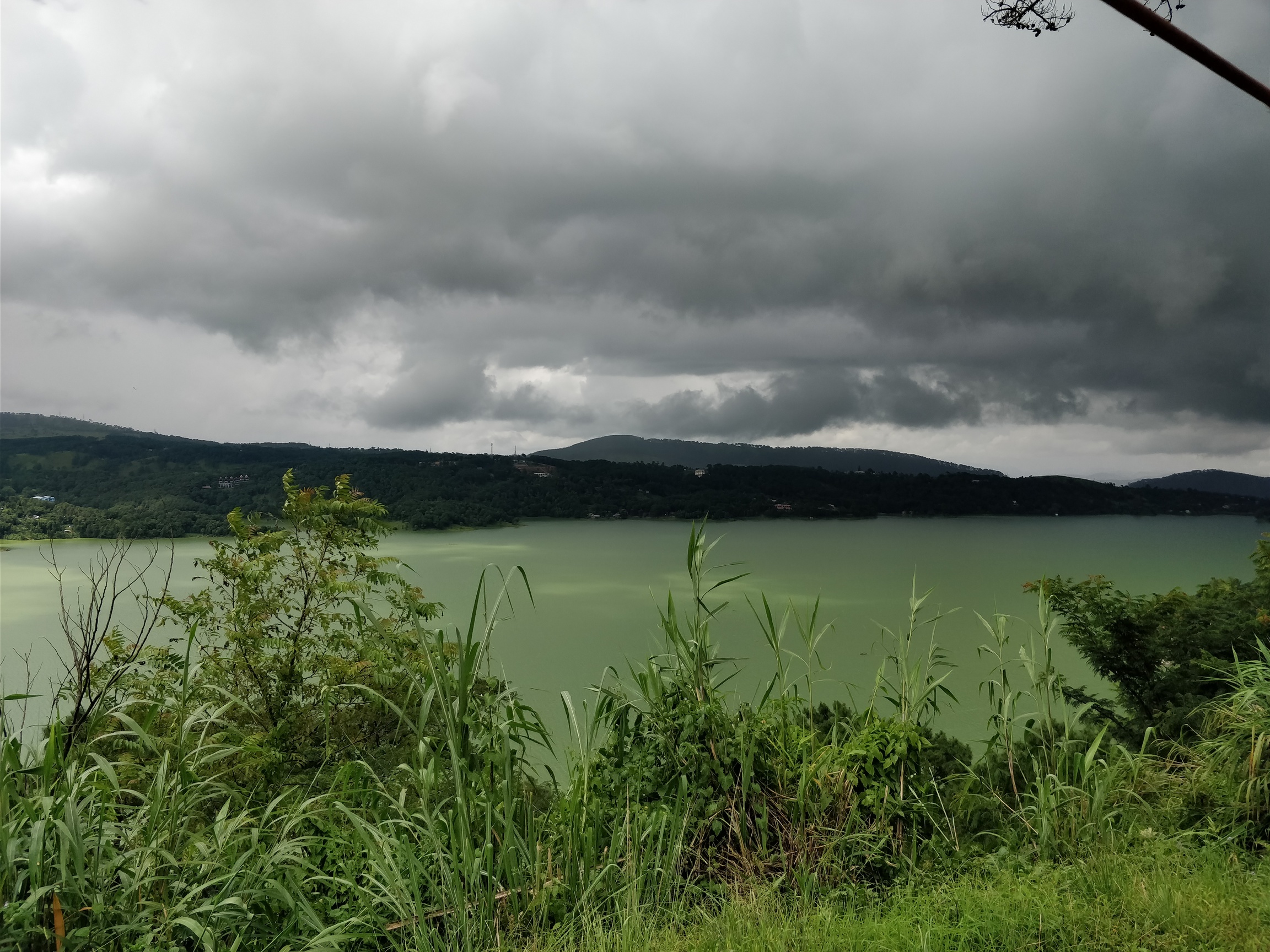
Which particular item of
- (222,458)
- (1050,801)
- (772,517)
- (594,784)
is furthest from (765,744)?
(772,517)

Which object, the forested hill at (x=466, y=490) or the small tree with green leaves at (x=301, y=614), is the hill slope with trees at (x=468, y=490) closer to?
the forested hill at (x=466, y=490)

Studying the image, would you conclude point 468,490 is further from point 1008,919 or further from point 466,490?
point 1008,919

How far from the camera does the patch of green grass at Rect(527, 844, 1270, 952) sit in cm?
170

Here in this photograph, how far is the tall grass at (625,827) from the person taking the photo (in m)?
1.71

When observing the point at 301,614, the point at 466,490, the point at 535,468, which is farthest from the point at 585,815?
the point at 535,468

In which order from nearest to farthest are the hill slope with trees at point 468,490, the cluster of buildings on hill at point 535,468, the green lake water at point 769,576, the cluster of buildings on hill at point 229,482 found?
the green lake water at point 769,576
the hill slope with trees at point 468,490
the cluster of buildings on hill at point 229,482
the cluster of buildings on hill at point 535,468

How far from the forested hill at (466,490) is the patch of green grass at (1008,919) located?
→ 2565 centimetres

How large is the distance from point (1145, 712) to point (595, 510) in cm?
4820

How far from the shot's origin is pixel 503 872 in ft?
6.41

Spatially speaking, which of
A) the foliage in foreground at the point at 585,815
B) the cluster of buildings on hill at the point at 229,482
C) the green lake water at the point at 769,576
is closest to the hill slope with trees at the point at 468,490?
the cluster of buildings on hill at the point at 229,482

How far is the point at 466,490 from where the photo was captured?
46.2 m

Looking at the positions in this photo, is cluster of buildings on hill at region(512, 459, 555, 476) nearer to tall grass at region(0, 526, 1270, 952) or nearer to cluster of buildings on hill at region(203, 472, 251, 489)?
cluster of buildings on hill at region(203, 472, 251, 489)

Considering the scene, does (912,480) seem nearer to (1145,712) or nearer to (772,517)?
(772,517)

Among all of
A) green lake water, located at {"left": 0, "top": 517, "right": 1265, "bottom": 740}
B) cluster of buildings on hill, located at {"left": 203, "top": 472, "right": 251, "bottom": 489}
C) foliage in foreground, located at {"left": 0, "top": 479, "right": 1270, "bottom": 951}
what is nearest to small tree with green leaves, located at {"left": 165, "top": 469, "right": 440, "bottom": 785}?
green lake water, located at {"left": 0, "top": 517, "right": 1265, "bottom": 740}
